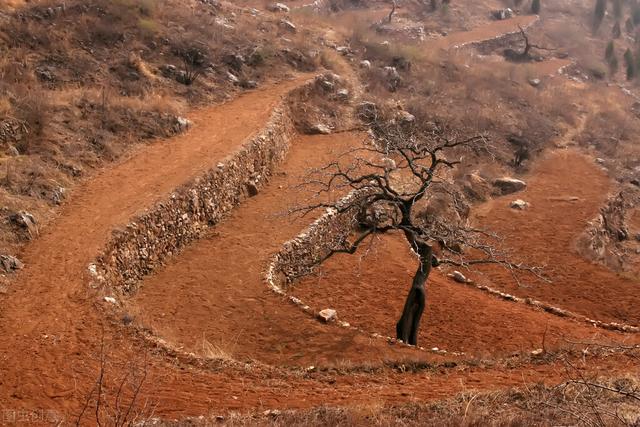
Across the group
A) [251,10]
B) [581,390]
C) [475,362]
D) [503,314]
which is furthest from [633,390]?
[251,10]

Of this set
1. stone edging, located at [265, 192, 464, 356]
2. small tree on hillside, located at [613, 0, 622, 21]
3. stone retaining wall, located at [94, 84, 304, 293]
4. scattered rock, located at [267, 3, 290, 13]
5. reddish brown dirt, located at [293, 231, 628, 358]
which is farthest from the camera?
small tree on hillside, located at [613, 0, 622, 21]

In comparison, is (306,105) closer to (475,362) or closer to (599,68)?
(475,362)

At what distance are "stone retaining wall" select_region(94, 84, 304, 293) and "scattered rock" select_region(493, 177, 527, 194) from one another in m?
9.60

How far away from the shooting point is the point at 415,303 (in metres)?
11.0

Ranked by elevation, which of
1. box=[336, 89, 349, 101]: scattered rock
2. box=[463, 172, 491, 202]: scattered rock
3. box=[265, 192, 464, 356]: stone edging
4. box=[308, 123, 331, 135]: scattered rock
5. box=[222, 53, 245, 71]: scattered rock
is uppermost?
box=[222, 53, 245, 71]: scattered rock

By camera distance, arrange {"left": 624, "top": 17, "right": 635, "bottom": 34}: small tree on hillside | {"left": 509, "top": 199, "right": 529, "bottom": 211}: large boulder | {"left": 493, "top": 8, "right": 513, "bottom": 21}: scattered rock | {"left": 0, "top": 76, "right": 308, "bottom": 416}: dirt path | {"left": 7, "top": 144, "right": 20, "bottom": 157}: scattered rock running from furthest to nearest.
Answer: {"left": 624, "top": 17, "right": 635, "bottom": 34}: small tree on hillside, {"left": 493, "top": 8, "right": 513, "bottom": 21}: scattered rock, {"left": 509, "top": 199, "right": 529, "bottom": 211}: large boulder, {"left": 7, "top": 144, "right": 20, "bottom": 157}: scattered rock, {"left": 0, "top": 76, "right": 308, "bottom": 416}: dirt path

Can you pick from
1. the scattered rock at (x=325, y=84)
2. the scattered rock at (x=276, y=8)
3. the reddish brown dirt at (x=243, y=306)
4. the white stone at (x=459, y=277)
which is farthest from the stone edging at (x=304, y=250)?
the scattered rock at (x=276, y=8)

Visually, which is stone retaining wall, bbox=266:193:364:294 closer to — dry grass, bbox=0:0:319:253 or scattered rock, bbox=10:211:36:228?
scattered rock, bbox=10:211:36:228

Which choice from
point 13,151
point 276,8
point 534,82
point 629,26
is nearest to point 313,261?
Answer: point 13,151

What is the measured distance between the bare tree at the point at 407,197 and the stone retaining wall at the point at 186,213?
1.81m

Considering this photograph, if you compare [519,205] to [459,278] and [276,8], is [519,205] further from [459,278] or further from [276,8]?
[276,8]

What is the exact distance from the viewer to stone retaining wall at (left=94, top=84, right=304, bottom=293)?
12.0 metres

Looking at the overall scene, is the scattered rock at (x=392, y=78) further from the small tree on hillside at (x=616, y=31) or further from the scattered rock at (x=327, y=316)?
the small tree on hillside at (x=616, y=31)

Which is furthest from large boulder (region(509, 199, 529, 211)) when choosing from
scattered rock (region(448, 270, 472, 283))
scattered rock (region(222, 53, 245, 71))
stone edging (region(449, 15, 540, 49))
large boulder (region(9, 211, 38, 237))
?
stone edging (region(449, 15, 540, 49))
